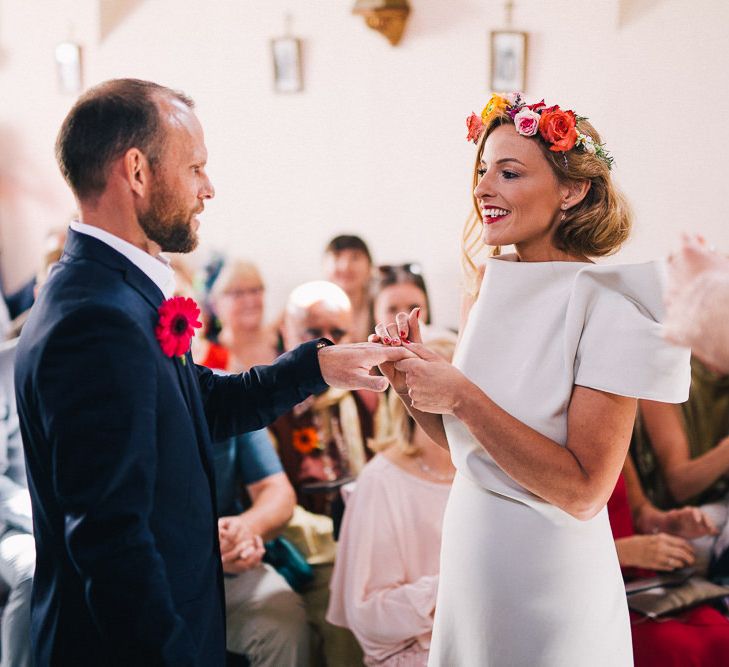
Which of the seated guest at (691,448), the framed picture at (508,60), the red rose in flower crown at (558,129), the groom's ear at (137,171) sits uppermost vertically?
the framed picture at (508,60)

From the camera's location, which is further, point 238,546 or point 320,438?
point 320,438

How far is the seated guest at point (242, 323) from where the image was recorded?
4320 millimetres

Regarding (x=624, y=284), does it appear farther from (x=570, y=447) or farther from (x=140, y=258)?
(x=140, y=258)

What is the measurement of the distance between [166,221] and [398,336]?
1.85ft

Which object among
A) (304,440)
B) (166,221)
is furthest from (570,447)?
(304,440)

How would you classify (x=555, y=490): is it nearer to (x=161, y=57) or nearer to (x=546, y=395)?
(x=546, y=395)

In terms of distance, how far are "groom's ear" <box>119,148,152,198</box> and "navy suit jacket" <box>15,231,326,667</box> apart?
127 millimetres

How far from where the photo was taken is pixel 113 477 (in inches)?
54.0

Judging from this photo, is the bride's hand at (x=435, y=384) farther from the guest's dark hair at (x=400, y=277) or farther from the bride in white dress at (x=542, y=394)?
the guest's dark hair at (x=400, y=277)

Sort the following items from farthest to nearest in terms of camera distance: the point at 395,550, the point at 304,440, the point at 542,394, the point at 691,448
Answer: the point at 304,440 → the point at 691,448 → the point at 395,550 → the point at 542,394

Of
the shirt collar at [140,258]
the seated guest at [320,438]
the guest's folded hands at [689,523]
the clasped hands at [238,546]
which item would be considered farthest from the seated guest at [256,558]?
the shirt collar at [140,258]

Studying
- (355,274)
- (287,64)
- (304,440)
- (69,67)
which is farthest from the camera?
(69,67)

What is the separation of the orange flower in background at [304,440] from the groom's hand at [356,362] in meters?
1.72

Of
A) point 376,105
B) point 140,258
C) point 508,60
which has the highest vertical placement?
point 508,60
